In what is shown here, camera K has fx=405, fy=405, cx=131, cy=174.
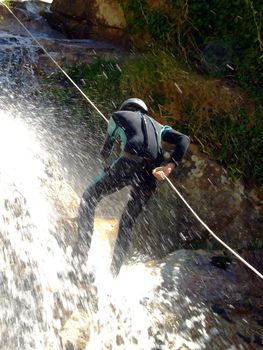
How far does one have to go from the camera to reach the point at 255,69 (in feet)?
22.1

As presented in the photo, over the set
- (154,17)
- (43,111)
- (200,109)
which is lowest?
(43,111)

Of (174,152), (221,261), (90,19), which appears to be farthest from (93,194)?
(90,19)

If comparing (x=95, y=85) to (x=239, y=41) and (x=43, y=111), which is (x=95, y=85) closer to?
(x=43, y=111)

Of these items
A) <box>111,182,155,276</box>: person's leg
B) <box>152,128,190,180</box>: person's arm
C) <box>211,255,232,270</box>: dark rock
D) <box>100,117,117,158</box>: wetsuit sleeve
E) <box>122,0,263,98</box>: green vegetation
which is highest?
<box>122,0,263,98</box>: green vegetation

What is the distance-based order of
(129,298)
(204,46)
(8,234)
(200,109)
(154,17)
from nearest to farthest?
(129,298) < (8,234) < (200,109) < (204,46) < (154,17)

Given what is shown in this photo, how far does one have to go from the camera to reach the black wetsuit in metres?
4.42

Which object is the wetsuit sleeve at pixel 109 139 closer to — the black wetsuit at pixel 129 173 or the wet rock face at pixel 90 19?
the black wetsuit at pixel 129 173

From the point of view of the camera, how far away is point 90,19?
10734 millimetres

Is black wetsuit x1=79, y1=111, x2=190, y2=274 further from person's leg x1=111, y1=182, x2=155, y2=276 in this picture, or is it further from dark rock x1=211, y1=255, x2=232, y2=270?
dark rock x1=211, y1=255, x2=232, y2=270

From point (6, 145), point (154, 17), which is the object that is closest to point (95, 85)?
point (154, 17)

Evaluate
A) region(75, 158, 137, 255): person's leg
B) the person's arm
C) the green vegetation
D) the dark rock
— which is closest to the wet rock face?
the green vegetation

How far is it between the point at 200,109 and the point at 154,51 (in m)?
2.07

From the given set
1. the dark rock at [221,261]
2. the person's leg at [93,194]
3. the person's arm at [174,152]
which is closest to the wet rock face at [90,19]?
the person's arm at [174,152]

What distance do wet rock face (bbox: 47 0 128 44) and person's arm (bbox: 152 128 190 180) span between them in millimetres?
6240
